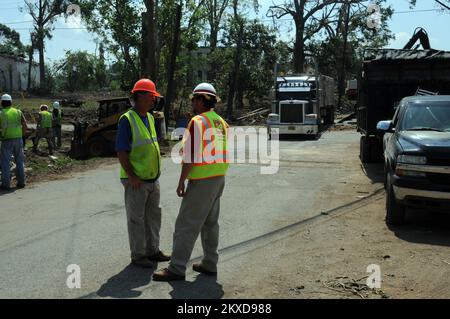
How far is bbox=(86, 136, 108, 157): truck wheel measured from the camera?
752 inches

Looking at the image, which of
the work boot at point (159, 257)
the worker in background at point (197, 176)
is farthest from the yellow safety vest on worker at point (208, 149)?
the work boot at point (159, 257)

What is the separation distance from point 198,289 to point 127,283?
0.74m

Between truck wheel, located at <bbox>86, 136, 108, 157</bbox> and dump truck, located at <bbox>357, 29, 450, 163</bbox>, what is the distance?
9.36 m

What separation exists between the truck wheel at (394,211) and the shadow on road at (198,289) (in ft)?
11.3

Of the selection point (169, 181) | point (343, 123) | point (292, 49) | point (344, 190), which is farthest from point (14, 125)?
point (292, 49)

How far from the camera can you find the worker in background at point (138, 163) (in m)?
5.66

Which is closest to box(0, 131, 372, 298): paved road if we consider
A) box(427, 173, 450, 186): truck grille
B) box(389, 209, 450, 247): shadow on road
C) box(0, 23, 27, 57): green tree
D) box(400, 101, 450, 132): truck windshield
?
box(389, 209, 450, 247): shadow on road

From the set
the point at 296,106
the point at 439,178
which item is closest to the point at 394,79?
the point at 439,178

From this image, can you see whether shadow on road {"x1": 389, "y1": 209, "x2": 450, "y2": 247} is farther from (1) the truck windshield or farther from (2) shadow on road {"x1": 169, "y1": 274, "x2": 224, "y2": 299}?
(2) shadow on road {"x1": 169, "y1": 274, "x2": 224, "y2": 299}

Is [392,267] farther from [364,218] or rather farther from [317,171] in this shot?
[317,171]

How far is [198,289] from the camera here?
5.14 m

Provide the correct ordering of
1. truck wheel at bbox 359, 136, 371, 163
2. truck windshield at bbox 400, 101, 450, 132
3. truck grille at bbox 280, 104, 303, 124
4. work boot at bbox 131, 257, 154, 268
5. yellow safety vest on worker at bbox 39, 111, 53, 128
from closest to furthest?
work boot at bbox 131, 257, 154, 268 → truck windshield at bbox 400, 101, 450, 132 → truck wheel at bbox 359, 136, 371, 163 → yellow safety vest on worker at bbox 39, 111, 53, 128 → truck grille at bbox 280, 104, 303, 124

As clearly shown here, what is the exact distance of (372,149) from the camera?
14617 millimetres

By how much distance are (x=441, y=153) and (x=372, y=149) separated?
750 centimetres
